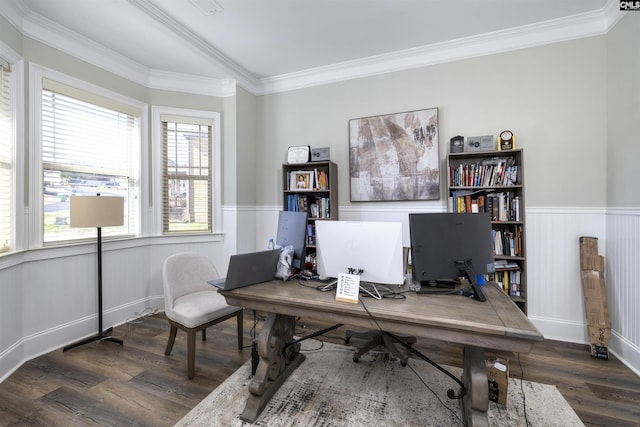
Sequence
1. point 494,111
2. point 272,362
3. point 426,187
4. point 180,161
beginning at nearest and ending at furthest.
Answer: point 272,362
point 494,111
point 426,187
point 180,161

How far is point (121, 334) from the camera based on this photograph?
2.76 metres

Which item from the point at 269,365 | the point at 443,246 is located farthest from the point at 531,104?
Result: the point at 269,365

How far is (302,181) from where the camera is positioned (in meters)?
3.39

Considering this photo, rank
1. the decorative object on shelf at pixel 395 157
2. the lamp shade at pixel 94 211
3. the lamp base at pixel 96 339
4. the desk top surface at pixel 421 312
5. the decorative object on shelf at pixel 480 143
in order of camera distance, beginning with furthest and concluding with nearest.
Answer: the decorative object on shelf at pixel 395 157 < the decorative object on shelf at pixel 480 143 < the lamp base at pixel 96 339 < the lamp shade at pixel 94 211 < the desk top surface at pixel 421 312

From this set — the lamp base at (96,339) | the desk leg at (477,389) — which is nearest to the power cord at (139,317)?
the lamp base at (96,339)

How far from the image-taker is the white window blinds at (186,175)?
3.41m

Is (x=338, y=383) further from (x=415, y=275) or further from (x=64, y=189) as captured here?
(x=64, y=189)

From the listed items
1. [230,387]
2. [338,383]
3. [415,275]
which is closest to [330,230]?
[415,275]

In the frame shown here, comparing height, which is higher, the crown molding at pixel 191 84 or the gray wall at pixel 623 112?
the crown molding at pixel 191 84

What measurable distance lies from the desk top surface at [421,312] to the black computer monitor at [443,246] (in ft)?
0.48

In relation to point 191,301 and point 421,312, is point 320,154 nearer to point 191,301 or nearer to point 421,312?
point 191,301

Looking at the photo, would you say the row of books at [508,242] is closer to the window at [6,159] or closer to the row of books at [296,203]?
the row of books at [296,203]

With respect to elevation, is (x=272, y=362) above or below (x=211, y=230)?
below

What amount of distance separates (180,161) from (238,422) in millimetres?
2902
